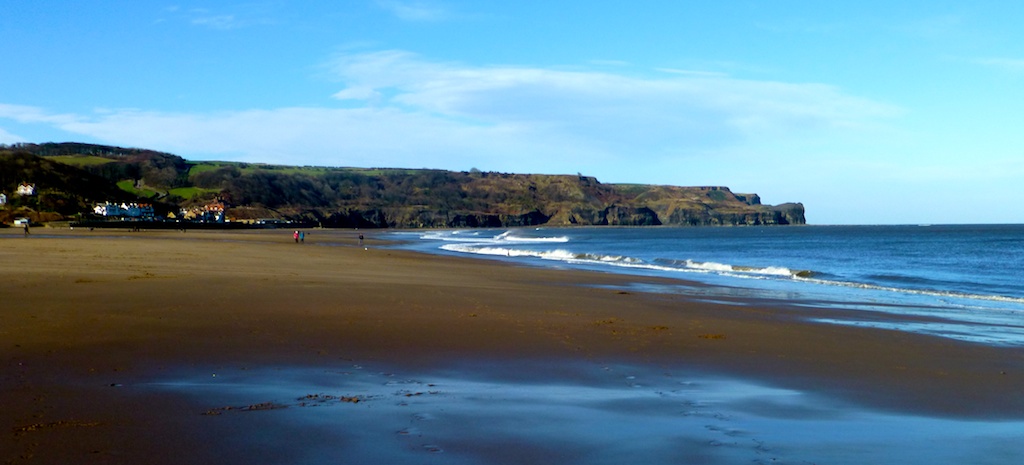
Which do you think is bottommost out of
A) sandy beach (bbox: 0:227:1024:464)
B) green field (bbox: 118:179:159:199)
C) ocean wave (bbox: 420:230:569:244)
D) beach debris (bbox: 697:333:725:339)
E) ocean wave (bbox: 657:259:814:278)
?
ocean wave (bbox: 420:230:569:244)

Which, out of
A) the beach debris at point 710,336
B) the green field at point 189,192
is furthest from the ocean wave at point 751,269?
the green field at point 189,192

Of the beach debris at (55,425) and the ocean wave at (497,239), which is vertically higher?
the beach debris at (55,425)

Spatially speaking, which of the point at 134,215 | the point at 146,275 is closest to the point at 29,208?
the point at 134,215

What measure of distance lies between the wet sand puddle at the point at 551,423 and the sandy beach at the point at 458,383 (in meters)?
0.03

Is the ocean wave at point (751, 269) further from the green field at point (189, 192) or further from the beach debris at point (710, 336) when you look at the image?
the green field at point (189, 192)

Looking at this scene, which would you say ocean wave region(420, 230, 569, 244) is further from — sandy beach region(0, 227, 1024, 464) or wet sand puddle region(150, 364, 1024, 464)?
wet sand puddle region(150, 364, 1024, 464)

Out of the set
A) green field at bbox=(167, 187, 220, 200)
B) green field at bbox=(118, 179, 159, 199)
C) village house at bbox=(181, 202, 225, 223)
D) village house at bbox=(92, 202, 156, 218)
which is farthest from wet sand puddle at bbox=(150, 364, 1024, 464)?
green field at bbox=(167, 187, 220, 200)

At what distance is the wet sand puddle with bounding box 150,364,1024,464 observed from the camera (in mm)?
5535

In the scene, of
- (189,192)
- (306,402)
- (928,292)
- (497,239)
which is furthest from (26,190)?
(306,402)

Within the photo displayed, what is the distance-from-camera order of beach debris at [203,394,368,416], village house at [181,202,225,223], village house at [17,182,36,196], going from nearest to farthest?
beach debris at [203,394,368,416] → village house at [17,182,36,196] → village house at [181,202,225,223]

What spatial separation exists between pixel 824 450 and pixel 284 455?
3798 millimetres

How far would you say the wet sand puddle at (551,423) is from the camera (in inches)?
218

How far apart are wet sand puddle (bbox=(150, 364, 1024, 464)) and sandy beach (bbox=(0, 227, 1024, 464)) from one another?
29 mm

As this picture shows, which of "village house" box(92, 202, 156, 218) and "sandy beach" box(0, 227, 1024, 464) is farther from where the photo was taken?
"village house" box(92, 202, 156, 218)
